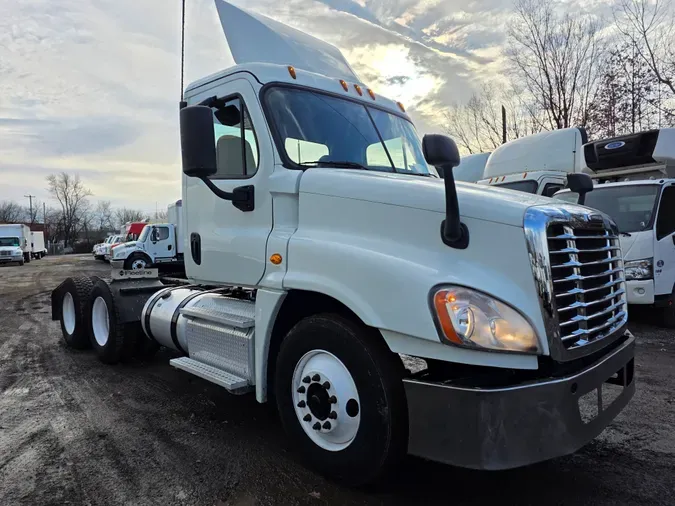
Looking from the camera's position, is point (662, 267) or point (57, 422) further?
point (662, 267)

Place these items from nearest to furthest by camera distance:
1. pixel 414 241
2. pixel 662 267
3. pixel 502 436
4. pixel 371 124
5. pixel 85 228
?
1. pixel 502 436
2. pixel 414 241
3. pixel 371 124
4. pixel 662 267
5. pixel 85 228

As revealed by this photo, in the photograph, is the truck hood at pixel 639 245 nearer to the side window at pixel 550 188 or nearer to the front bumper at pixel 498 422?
the side window at pixel 550 188

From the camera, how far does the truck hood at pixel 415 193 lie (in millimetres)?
2621

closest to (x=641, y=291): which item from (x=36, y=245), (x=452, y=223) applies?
(x=452, y=223)

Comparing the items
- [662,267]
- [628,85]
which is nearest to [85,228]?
[628,85]

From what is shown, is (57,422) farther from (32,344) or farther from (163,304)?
(32,344)

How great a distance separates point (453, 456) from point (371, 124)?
2.59 m

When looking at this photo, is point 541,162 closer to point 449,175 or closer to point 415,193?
point 415,193

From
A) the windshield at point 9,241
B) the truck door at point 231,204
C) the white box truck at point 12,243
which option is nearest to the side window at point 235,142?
the truck door at point 231,204

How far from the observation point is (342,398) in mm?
2881

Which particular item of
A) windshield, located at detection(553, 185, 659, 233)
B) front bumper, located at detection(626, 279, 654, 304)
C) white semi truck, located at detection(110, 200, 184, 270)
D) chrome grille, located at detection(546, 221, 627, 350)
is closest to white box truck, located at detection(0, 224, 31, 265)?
white semi truck, located at detection(110, 200, 184, 270)

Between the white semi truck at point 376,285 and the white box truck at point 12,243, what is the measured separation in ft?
125

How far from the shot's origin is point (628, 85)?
18859mm

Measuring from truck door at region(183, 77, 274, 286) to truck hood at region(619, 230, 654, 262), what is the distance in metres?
6.27
